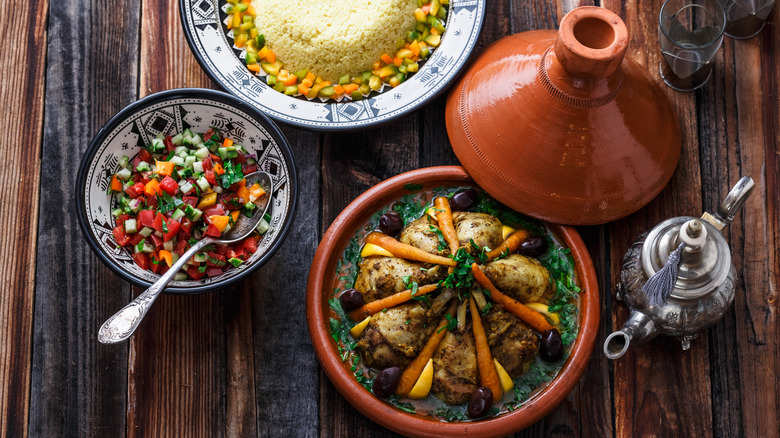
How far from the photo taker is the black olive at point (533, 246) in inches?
79.0

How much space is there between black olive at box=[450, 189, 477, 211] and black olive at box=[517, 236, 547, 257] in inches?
7.5

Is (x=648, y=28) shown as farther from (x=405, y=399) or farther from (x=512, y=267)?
(x=405, y=399)

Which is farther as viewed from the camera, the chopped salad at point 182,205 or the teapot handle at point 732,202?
the chopped salad at point 182,205

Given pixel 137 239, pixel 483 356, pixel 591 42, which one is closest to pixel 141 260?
pixel 137 239

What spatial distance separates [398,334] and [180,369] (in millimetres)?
703

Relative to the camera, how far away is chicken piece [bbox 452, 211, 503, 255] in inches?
77.2

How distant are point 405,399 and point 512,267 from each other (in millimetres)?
472

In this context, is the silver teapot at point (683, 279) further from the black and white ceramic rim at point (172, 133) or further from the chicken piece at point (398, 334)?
the black and white ceramic rim at point (172, 133)

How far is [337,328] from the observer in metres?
2.02

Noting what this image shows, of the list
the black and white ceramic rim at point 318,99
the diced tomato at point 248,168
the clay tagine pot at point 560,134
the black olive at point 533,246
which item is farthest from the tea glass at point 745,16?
the diced tomato at point 248,168

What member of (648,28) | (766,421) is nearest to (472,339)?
(766,421)

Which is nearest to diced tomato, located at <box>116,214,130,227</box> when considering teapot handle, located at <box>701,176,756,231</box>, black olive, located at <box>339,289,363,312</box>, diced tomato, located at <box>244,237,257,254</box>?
diced tomato, located at <box>244,237,257,254</box>

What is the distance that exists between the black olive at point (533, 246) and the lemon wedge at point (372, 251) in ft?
1.24

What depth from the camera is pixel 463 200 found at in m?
2.06
